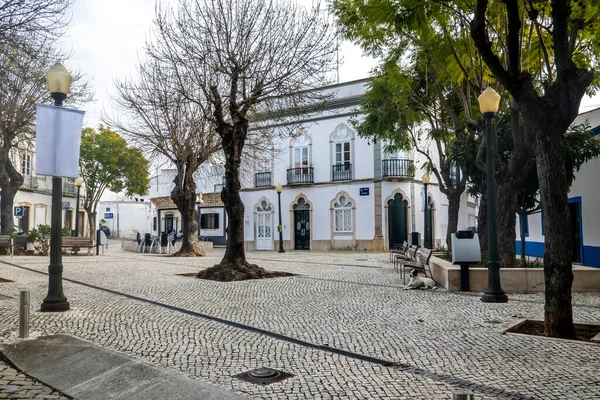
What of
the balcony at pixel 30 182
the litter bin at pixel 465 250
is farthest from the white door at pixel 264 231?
the litter bin at pixel 465 250

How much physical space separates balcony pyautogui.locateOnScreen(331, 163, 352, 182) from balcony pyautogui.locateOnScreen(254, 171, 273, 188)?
15.0ft

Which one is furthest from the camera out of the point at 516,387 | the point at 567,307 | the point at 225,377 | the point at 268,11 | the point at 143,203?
the point at 143,203

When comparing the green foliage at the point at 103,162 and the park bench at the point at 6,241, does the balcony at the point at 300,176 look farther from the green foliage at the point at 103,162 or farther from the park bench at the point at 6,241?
the park bench at the point at 6,241

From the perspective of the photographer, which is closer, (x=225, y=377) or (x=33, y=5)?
(x=225, y=377)

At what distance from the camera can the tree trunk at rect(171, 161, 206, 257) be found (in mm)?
21003

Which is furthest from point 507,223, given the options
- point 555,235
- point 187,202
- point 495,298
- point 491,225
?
point 187,202

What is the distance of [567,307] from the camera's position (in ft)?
19.5

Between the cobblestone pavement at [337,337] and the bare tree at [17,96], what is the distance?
450 centimetres

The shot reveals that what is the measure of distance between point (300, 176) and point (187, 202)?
31.0 feet

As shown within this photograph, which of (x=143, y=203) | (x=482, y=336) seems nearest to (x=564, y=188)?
(x=482, y=336)

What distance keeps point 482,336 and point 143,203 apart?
57106 mm

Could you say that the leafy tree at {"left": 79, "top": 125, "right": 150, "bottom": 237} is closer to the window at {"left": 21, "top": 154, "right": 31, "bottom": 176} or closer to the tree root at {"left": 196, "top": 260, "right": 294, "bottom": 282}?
the window at {"left": 21, "top": 154, "right": 31, "bottom": 176}

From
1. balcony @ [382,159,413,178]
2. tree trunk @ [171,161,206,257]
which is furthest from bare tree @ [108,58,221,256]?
balcony @ [382,159,413,178]

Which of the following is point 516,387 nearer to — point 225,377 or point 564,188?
point 225,377
